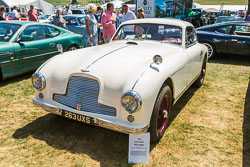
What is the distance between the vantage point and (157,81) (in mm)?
2664

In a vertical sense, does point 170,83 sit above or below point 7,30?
below

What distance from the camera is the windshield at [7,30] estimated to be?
5134 millimetres

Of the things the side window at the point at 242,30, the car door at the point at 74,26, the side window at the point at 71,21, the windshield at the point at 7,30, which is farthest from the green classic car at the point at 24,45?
the side window at the point at 242,30

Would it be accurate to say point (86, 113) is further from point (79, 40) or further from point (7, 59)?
point (79, 40)

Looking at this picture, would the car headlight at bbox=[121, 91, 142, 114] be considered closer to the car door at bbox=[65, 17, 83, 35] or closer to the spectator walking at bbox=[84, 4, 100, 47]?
the spectator walking at bbox=[84, 4, 100, 47]

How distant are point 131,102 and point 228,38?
651 centimetres

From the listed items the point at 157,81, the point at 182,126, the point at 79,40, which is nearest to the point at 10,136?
the point at 157,81

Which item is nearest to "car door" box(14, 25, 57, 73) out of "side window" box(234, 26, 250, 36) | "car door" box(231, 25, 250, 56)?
"car door" box(231, 25, 250, 56)

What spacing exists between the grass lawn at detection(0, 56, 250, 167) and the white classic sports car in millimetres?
410

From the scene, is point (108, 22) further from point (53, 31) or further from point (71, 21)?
point (71, 21)

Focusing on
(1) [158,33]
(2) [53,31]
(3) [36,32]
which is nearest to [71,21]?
(2) [53,31]

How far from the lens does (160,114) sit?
118 inches

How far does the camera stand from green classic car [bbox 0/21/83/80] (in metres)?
4.83

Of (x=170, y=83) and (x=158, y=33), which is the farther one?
(x=158, y=33)
